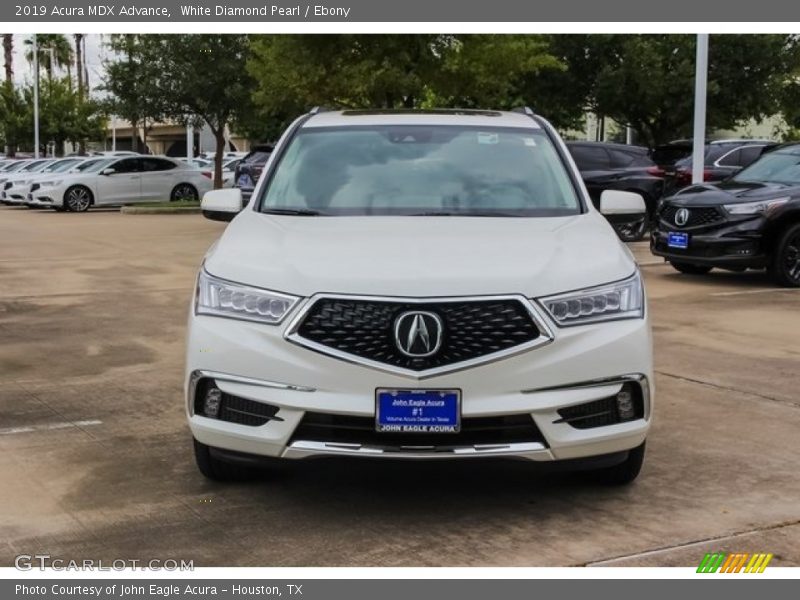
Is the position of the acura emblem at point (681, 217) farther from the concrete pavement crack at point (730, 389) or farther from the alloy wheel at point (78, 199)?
the alloy wheel at point (78, 199)

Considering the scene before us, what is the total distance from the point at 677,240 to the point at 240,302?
9.00 meters

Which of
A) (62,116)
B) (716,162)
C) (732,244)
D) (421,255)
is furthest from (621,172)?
(62,116)

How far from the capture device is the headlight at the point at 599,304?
4.51m

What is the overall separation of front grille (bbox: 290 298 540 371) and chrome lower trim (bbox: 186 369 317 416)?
0.68 ft

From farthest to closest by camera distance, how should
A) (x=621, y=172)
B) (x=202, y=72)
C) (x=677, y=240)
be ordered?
(x=202, y=72)
(x=621, y=172)
(x=677, y=240)

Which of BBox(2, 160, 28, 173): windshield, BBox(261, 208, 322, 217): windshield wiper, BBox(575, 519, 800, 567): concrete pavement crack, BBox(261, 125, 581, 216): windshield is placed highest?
BBox(261, 125, 581, 216): windshield

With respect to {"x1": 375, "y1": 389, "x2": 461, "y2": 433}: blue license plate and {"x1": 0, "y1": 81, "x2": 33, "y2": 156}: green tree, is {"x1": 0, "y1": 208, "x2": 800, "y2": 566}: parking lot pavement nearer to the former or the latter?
{"x1": 375, "y1": 389, "x2": 461, "y2": 433}: blue license plate

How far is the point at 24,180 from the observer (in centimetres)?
3088

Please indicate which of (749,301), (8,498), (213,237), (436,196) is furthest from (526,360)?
(213,237)

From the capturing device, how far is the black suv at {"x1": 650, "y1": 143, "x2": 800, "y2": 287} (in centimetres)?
1225

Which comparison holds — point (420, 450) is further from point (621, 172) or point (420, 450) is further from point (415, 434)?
point (621, 172)

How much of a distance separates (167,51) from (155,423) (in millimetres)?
24816

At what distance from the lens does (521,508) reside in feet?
16.0

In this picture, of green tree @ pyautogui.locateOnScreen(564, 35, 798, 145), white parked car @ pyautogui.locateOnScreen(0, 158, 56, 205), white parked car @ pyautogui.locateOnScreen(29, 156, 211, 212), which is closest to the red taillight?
green tree @ pyautogui.locateOnScreen(564, 35, 798, 145)
